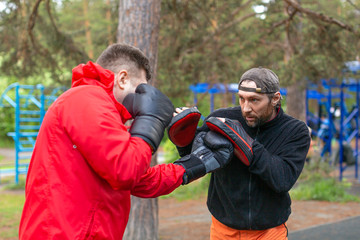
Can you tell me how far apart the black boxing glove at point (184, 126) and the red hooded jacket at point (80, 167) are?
50 cm

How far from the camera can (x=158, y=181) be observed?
2.21 metres

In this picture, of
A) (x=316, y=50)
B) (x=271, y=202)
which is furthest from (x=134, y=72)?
(x=316, y=50)

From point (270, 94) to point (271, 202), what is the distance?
2.27ft

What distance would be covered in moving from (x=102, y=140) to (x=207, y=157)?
777mm

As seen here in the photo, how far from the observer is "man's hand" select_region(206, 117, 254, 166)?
95.4 inches

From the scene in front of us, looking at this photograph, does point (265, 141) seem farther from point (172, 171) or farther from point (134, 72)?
point (134, 72)

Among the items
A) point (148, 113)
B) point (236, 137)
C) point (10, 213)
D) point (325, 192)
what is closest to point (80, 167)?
point (148, 113)

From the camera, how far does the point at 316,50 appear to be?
26.3ft

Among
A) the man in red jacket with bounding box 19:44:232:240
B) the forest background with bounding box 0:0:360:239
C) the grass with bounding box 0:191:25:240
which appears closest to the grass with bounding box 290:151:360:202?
the forest background with bounding box 0:0:360:239

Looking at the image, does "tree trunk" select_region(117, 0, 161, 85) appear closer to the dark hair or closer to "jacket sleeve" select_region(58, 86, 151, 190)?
the dark hair

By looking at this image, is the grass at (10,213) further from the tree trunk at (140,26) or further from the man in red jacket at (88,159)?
the man in red jacket at (88,159)

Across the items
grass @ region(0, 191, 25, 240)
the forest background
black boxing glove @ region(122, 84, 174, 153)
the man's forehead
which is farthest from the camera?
the forest background

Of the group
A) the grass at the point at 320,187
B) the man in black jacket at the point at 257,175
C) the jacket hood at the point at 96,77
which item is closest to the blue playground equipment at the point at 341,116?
the grass at the point at 320,187

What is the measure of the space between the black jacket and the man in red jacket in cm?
85
